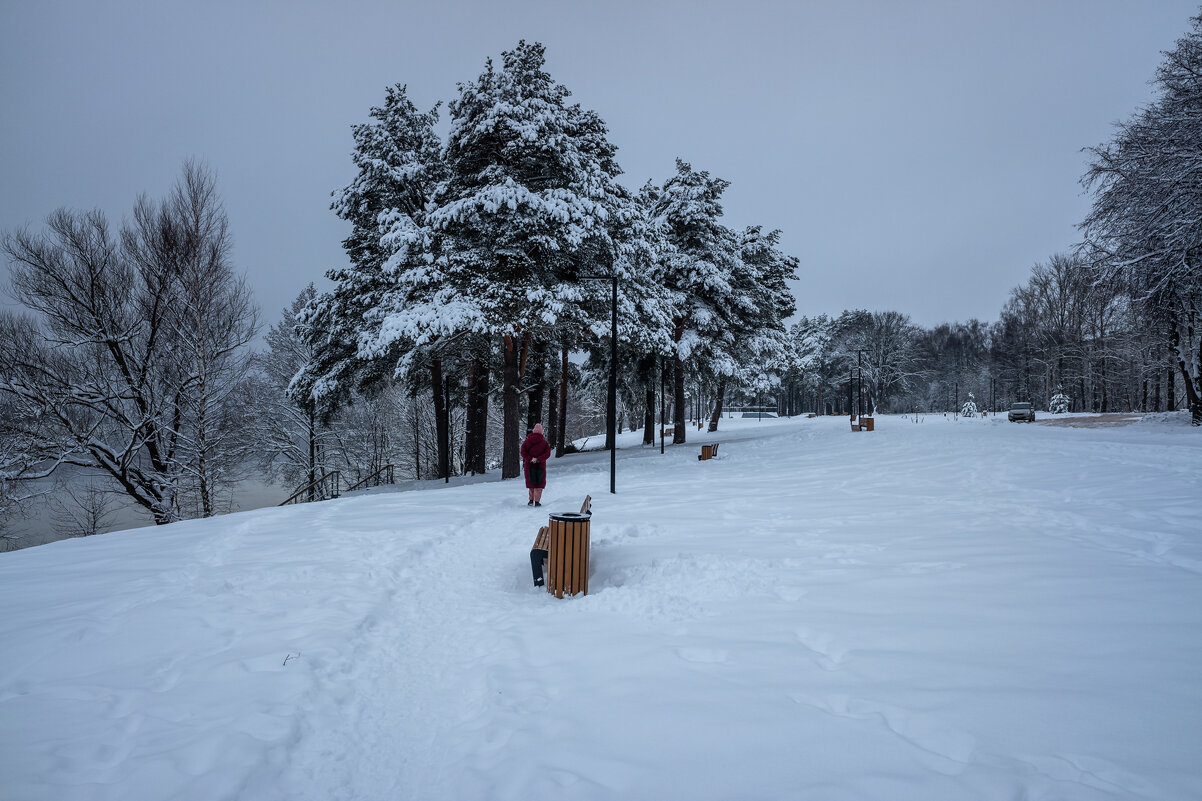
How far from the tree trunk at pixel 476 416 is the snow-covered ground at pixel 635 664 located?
434 inches

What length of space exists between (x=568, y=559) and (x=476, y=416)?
46.1ft

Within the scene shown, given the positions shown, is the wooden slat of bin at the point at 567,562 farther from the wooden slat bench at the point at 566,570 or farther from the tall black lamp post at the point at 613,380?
the tall black lamp post at the point at 613,380

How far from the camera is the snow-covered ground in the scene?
2.59 metres

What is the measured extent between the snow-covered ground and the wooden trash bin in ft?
0.84

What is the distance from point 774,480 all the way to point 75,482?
23278 millimetres

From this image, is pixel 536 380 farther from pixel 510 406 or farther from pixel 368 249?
pixel 368 249

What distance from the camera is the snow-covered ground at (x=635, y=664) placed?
2590 millimetres

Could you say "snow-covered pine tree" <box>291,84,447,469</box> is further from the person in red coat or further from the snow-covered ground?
the snow-covered ground

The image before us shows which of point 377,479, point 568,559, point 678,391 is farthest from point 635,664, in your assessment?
point 377,479

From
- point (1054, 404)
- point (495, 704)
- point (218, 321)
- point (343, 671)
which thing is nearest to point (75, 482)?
point (218, 321)

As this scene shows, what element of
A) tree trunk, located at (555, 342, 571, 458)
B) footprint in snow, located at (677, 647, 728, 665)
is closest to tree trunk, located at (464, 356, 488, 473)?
tree trunk, located at (555, 342, 571, 458)

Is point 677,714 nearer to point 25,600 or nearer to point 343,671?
point 343,671

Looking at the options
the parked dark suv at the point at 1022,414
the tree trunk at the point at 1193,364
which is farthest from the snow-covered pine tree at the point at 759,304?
the parked dark suv at the point at 1022,414

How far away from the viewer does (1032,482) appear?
390 inches
